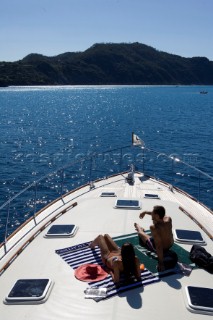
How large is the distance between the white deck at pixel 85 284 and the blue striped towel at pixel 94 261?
0.39 ft

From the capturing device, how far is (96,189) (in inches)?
587

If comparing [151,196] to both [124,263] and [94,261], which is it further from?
[124,263]

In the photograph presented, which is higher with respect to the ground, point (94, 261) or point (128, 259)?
point (128, 259)

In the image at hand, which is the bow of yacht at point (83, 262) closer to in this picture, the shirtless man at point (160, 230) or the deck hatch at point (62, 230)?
the deck hatch at point (62, 230)

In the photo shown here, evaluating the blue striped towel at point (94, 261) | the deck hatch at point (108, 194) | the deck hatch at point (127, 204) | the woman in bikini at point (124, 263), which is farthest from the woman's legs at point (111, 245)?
the deck hatch at point (108, 194)

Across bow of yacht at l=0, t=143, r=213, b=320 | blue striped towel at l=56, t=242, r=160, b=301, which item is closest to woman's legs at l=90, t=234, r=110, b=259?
blue striped towel at l=56, t=242, r=160, b=301

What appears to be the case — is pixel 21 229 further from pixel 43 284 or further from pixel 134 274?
pixel 134 274

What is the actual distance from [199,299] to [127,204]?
591 centimetres

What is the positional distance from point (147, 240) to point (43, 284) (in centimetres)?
286

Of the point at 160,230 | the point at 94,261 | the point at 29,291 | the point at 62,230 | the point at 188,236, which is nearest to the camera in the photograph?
the point at 29,291

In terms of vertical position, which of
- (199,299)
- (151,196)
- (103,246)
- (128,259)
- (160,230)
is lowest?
(151,196)

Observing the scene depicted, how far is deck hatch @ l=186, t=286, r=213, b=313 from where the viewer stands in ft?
20.7

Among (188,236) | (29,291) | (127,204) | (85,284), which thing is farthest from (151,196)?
(29,291)

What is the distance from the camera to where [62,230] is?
32.4 feet
